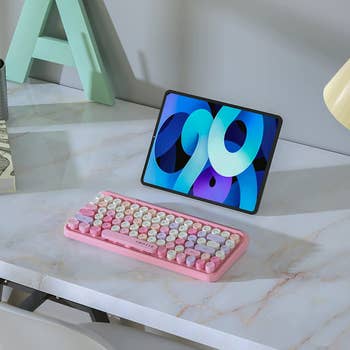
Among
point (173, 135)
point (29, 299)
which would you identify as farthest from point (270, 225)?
point (29, 299)

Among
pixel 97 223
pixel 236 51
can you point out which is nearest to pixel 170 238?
pixel 97 223

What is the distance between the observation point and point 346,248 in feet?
4.53

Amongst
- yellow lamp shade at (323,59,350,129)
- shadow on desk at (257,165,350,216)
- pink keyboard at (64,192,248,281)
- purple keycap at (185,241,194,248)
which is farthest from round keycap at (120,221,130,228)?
yellow lamp shade at (323,59,350,129)

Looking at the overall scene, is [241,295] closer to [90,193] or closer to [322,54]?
[90,193]

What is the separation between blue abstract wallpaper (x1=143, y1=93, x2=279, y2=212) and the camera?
1.46 m

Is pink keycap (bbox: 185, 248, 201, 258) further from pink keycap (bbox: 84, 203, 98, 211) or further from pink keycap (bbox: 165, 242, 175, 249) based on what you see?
pink keycap (bbox: 84, 203, 98, 211)

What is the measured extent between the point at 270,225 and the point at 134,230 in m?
Result: 0.23

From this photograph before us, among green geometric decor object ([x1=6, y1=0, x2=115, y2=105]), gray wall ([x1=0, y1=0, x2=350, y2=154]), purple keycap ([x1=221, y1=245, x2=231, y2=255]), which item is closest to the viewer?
purple keycap ([x1=221, y1=245, x2=231, y2=255])

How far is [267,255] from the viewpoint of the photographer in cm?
136

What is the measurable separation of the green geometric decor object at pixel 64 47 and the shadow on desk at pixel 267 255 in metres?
0.44

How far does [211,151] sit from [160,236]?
0.67ft

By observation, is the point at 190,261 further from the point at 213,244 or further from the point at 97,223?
the point at 97,223

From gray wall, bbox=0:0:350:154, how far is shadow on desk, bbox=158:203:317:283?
12.3 inches

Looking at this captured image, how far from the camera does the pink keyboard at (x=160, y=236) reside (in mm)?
1308
